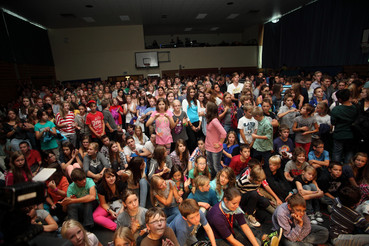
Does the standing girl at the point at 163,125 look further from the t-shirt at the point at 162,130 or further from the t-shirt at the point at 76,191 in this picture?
the t-shirt at the point at 76,191

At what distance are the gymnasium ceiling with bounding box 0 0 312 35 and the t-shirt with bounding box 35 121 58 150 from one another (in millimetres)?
5230

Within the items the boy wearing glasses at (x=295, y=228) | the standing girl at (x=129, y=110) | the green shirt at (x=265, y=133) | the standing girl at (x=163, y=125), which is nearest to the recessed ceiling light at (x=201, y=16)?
the standing girl at (x=129, y=110)

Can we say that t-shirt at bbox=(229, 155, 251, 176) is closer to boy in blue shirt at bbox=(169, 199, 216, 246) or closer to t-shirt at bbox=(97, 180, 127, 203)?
boy in blue shirt at bbox=(169, 199, 216, 246)

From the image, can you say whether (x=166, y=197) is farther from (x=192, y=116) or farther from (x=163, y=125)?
(x=192, y=116)

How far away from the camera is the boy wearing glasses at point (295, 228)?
→ 7.12ft

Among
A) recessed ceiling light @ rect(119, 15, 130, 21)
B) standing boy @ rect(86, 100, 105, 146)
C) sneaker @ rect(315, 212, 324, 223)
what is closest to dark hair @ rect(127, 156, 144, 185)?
standing boy @ rect(86, 100, 105, 146)

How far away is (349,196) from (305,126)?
65.4 inches

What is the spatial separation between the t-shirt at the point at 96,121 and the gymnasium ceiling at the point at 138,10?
501 cm

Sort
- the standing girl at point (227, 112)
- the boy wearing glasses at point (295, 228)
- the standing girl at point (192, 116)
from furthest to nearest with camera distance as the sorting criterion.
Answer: the standing girl at point (192, 116) → the standing girl at point (227, 112) → the boy wearing glasses at point (295, 228)

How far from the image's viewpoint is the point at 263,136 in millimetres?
3336

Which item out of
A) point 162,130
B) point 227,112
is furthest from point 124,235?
point 227,112

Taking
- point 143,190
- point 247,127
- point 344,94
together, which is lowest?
point 143,190

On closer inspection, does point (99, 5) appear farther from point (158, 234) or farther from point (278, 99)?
point (158, 234)

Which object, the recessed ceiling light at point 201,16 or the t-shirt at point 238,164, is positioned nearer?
the t-shirt at point 238,164
